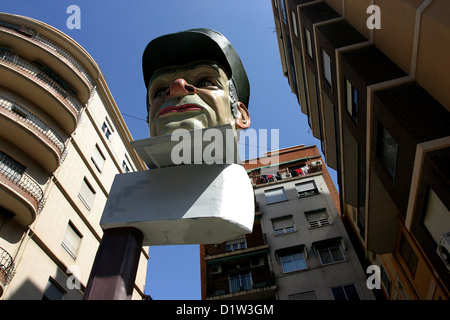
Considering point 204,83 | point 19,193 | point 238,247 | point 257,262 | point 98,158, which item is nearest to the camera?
point 204,83

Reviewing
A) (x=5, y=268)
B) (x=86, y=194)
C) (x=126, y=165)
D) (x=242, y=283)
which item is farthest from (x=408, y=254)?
(x=126, y=165)

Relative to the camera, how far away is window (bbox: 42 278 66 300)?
11748 mm

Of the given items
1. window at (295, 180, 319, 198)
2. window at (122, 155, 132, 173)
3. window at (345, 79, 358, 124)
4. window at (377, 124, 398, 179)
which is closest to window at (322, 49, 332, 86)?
window at (345, 79, 358, 124)

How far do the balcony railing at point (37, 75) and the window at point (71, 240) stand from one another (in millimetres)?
5295

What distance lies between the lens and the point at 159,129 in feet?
12.9

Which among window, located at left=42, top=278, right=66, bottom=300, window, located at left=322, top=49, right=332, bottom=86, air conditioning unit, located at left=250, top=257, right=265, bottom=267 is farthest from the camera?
air conditioning unit, located at left=250, top=257, right=265, bottom=267

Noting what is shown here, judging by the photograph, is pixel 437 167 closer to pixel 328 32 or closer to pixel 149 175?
pixel 149 175

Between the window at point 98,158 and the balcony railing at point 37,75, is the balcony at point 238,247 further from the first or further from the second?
the balcony railing at point 37,75

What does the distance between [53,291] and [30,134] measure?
589 cm

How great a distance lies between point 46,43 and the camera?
1681 cm

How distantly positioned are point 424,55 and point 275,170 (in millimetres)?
20139

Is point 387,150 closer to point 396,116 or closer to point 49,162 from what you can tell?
point 396,116

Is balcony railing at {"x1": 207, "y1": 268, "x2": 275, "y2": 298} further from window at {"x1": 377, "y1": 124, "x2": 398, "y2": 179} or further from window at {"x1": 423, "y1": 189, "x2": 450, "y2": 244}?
window at {"x1": 423, "y1": 189, "x2": 450, "y2": 244}
